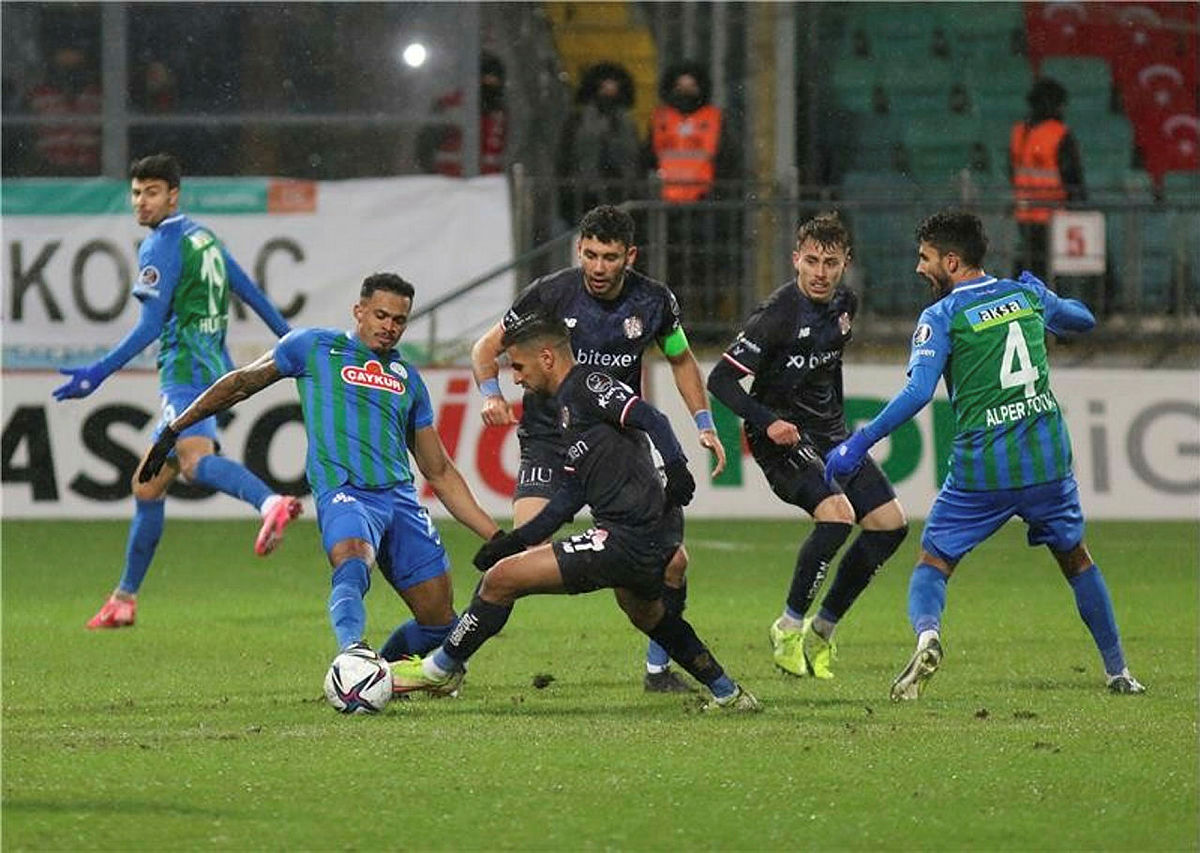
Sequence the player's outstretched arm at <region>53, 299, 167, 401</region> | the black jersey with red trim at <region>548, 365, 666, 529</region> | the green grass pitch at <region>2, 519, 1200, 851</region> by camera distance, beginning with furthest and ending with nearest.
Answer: the player's outstretched arm at <region>53, 299, 167, 401</region>, the black jersey with red trim at <region>548, 365, 666, 529</region>, the green grass pitch at <region>2, 519, 1200, 851</region>

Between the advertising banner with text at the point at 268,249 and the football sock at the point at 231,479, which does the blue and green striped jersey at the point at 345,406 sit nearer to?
the football sock at the point at 231,479

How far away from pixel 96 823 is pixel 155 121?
527 inches

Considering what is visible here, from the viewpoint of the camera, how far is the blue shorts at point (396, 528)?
8.92 metres

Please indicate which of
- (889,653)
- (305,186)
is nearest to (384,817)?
(889,653)

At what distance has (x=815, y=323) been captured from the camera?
1005 cm

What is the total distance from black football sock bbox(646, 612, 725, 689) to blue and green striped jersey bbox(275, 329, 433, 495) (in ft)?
4.35

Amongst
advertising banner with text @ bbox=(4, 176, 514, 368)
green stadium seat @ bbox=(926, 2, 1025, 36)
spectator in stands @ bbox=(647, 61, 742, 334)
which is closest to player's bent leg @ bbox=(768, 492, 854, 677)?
spectator in stands @ bbox=(647, 61, 742, 334)

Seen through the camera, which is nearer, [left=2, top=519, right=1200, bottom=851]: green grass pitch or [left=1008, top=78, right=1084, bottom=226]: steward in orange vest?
[left=2, top=519, right=1200, bottom=851]: green grass pitch

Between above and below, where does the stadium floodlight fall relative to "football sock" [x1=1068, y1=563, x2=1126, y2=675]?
above

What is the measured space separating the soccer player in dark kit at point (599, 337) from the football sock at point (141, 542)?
2742 millimetres

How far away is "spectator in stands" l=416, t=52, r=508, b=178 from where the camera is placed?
755 inches

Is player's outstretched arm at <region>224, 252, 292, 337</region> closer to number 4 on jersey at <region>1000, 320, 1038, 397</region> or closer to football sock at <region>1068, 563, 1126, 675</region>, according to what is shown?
number 4 on jersey at <region>1000, 320, 1038, 397</region>

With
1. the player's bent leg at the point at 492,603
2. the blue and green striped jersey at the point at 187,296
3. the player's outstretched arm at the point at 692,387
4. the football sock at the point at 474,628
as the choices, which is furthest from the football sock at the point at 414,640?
the blue and green striped jersey at the point at 187,296

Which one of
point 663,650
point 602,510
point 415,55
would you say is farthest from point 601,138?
point 602,510
